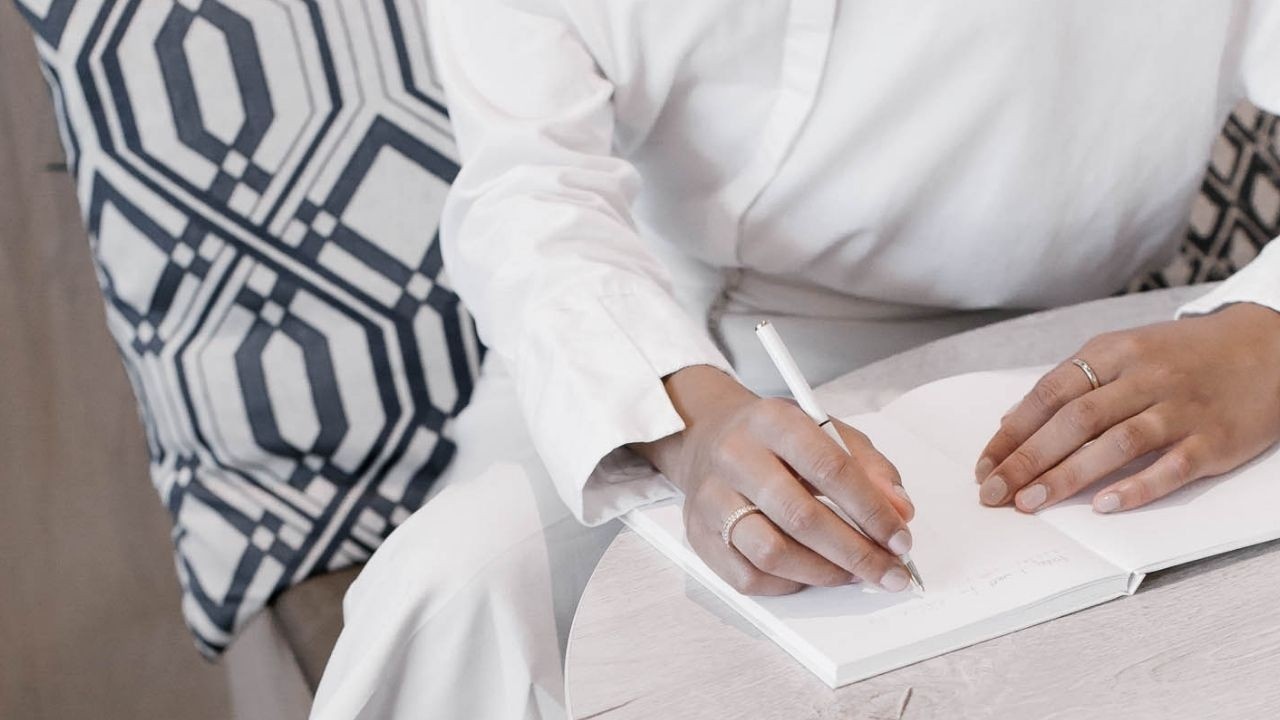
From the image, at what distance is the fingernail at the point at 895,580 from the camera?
596 mm

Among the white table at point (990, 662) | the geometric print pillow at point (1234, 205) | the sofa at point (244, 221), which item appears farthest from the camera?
the geometric print pillow at point (1234, 205)

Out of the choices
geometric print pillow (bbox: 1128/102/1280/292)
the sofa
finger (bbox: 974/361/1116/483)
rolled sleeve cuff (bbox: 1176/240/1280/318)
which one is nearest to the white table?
finger (bbox: 974/361/1116/483)

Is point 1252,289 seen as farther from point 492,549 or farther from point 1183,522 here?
point 492,549

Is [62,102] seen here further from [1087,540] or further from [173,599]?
[1087,540]

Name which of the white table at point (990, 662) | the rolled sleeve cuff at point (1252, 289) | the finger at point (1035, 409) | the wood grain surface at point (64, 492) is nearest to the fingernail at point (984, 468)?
the finger at point (1035, 409)

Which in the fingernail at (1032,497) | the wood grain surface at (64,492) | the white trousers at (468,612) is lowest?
the wood grain surface at (64,492)

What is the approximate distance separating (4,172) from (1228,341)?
1.12 m

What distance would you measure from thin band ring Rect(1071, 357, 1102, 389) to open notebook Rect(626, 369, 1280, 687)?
2.7 inches

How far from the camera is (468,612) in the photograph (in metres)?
0.76

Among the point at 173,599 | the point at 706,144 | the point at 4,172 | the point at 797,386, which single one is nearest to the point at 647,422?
the point at 797,386

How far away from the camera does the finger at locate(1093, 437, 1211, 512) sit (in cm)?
66

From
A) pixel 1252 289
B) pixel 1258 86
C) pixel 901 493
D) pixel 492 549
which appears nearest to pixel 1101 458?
pixel 901 493

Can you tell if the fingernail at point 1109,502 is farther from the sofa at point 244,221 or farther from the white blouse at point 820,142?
the sofa at point 244,221

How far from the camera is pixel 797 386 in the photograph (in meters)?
0.67
